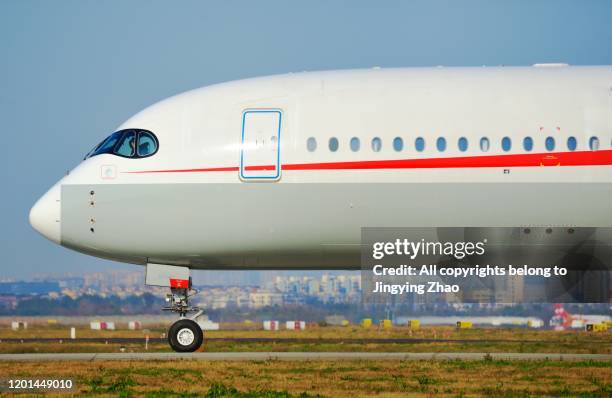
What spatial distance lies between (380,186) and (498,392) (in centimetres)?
677

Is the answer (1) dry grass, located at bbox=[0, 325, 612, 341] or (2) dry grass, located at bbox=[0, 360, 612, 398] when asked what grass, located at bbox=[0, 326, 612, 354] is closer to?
(1) dry grass, located at bbox=[0, 325, 612, 341]

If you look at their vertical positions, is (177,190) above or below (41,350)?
above

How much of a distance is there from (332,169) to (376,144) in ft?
3.90

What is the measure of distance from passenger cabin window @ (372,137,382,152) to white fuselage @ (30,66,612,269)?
0.02 metres

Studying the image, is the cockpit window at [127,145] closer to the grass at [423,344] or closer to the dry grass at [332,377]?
the dry grass at [332,377]

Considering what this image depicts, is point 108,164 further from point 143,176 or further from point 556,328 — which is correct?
point 556,328

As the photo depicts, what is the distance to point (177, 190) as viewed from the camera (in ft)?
88.1

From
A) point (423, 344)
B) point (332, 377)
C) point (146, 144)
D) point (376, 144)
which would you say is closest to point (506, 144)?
point (376, 144)

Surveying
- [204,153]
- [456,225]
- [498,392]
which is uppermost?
[204,153]

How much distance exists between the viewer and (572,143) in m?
26.4

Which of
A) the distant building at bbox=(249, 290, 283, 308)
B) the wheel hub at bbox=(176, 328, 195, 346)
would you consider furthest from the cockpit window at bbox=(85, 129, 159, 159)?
the distant building at bbox=(249, 290, 283, 308)

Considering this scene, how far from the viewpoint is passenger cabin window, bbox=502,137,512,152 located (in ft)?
86.4

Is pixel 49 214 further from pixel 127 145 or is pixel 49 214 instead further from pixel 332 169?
pixel 332 169

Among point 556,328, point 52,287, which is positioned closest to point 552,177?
point 556,328
